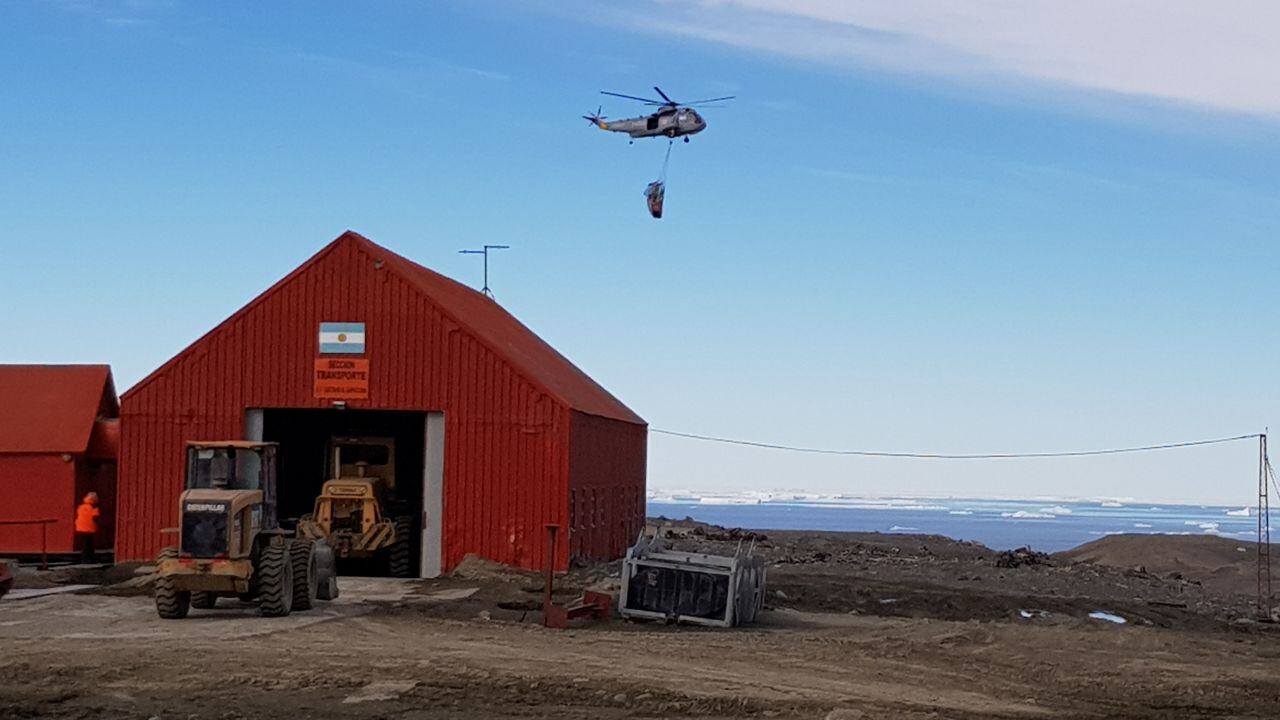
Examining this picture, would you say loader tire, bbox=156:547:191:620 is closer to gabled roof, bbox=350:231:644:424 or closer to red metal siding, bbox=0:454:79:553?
gabled roof, bbox=350:231:644:424

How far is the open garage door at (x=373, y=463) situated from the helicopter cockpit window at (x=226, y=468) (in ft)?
24.5

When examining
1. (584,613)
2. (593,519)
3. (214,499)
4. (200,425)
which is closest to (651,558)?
(584,613)

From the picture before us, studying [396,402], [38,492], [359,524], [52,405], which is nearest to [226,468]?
[359,524]

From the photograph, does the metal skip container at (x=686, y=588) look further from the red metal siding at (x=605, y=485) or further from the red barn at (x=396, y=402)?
the red metal siding at (x=605, y=485)

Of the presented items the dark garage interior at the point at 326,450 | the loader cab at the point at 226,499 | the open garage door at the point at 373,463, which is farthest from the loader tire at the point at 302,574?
the dark garage interior at the point at 326,450

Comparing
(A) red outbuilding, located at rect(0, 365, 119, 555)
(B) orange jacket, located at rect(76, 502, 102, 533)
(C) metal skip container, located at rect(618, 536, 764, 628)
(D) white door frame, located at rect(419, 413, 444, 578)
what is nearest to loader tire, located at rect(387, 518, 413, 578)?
(D) white door frame, located at rect(419, 413, 444, 578)

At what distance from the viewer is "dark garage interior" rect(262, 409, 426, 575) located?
1380 inches

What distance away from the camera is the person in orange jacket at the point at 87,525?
117 ft

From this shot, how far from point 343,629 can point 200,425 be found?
42.9ft

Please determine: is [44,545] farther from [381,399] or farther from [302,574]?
[302,574]

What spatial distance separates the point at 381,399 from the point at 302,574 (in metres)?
9.20

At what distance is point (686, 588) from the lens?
24.3m

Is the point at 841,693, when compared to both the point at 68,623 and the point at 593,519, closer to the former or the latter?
the point at 68,623

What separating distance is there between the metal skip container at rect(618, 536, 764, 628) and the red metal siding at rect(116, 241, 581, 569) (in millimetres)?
7898
